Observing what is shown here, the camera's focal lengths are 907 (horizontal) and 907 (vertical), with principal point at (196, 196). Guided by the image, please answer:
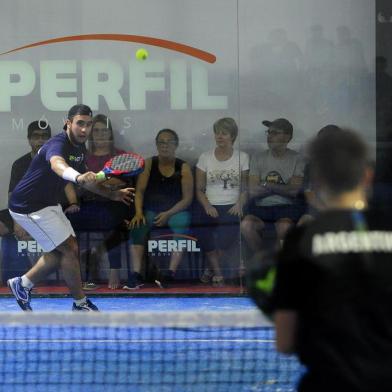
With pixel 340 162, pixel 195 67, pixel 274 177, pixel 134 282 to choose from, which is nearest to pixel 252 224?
pixel 274 177

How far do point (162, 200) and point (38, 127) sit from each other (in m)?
1.39

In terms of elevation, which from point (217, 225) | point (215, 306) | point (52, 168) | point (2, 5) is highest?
point (2, 5)

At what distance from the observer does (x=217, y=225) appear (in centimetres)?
885

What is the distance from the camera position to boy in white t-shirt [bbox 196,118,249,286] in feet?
28.7

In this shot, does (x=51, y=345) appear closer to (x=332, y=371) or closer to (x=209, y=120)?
(x=209, y=120)

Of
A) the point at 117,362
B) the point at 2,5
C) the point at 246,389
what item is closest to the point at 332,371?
the point at 246,389

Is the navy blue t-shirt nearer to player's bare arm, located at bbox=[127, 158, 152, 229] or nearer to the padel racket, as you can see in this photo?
the padel racket

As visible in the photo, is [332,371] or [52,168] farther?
[52,168]

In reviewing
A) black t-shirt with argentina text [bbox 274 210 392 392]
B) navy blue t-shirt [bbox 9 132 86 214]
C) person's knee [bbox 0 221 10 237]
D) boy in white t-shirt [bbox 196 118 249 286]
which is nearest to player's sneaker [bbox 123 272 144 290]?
boy in white t-shirt [bbox 196 118 249 286]

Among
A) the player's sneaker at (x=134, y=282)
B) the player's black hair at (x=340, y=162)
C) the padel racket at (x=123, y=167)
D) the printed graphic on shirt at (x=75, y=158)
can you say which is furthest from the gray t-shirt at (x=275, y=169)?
the player's black hair at (x=340, y=162)

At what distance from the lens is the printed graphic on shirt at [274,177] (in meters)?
8.70

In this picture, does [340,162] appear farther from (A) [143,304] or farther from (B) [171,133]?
(B) [171,133]

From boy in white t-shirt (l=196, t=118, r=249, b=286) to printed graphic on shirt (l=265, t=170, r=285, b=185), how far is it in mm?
213

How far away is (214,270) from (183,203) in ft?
2.37
